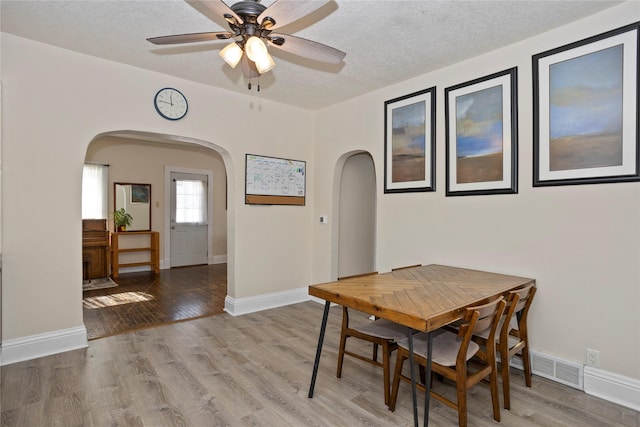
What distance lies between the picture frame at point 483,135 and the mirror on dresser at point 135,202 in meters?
5.91

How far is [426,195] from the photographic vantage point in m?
3.46

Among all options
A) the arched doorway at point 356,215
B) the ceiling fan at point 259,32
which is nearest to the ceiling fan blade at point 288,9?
the ceiling fan at point 259,32

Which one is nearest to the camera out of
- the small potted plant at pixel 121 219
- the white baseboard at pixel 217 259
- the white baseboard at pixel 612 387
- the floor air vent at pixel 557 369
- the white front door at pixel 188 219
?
the white baseboard at pixel 612 387

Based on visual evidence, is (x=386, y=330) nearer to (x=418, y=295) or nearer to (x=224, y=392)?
(x=418, y=295)

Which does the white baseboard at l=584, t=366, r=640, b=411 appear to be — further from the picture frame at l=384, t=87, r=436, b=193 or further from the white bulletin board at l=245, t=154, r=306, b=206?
the white bulletin board at l=245, t=154, r=306, b=206

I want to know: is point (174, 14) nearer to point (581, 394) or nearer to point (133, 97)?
point (133, 97)

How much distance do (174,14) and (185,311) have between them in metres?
3.18

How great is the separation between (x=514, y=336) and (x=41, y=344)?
3.91 metres

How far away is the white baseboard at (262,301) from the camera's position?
4.07 m

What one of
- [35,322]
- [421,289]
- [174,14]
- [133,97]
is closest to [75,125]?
[133,97]

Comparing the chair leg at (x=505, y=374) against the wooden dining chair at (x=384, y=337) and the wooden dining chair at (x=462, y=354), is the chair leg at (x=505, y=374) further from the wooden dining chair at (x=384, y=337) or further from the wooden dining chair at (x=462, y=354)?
the wooden dining chair at (x=384, y=337)

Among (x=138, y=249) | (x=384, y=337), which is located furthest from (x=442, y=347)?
(x=138, y=249)

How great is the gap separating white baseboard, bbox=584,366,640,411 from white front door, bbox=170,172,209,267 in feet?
22.9

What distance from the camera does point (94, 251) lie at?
5758mm
